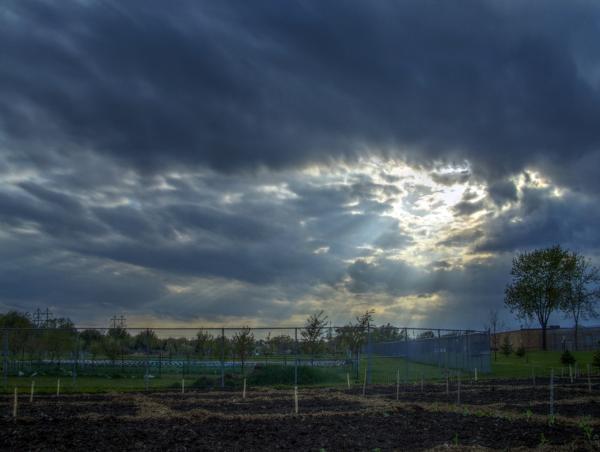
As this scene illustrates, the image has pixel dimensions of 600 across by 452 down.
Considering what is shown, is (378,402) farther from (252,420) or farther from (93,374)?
(93,374)

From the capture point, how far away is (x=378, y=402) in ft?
74.9

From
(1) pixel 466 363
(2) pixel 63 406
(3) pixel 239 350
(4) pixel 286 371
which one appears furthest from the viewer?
(1) pixel 466 363

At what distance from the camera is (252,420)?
1766 centimetres

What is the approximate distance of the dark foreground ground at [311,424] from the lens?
13.4 m

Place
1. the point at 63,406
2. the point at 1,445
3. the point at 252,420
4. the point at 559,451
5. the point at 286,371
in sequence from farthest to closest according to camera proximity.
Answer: the point at 286,371 < the point at 63,406 < the point at 252,420 < the point at 1,445 < the point at 559,451

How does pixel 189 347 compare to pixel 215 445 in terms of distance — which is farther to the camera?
pixel 189 347

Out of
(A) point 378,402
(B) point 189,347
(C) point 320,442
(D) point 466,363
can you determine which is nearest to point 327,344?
(B) point 189,347

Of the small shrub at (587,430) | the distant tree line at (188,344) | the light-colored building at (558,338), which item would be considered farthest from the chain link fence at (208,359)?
the light-colored building at (558,338)

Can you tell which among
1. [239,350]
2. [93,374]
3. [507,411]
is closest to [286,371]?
[239,350]

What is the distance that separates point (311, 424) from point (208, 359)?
25.5 m

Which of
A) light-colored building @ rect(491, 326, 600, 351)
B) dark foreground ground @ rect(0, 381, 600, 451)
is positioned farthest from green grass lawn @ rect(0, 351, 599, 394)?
light-colored building @ rect(491, 326, 600, 351)

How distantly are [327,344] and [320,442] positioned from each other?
1082 inches

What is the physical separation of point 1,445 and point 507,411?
48.0 feet

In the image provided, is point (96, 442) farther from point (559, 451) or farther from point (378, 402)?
point (378, 402)
